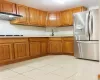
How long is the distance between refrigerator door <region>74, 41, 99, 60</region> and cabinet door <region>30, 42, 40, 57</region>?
1466 mm

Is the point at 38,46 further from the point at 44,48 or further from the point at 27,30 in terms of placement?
the point at 27,30

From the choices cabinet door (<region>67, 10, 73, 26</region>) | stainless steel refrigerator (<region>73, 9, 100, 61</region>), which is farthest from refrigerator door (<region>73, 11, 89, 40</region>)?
cabinet door (<region>67, 10, 73, 26</region>)

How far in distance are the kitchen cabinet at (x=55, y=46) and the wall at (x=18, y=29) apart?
3.04 feet

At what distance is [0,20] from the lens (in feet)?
11.5

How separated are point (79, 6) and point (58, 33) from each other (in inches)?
68.1

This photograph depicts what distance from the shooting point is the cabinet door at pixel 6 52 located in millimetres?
2803

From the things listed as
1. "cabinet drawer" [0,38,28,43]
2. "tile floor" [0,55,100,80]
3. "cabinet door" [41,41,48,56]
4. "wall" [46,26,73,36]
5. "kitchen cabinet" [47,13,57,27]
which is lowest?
"tile floor" [0,55,100,80]

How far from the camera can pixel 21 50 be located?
330 cm

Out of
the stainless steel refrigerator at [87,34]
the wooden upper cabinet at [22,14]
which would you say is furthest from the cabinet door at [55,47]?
the wooden upper cabinet at [22,14]

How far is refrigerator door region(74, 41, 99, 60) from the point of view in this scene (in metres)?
3.07

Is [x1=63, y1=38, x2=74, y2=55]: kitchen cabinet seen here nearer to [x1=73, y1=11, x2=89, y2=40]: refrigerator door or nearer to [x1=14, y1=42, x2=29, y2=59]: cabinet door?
[x1=73, y1=11, x2=89, y2=40]: refrigerator door

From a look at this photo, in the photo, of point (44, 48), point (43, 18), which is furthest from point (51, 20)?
point (44, 48)

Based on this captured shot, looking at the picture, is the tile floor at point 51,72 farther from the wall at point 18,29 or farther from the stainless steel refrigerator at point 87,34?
the wall at point 18,29

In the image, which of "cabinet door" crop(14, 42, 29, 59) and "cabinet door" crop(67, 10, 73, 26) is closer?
"cabinet door" crop(14, 42, 29, 59)
